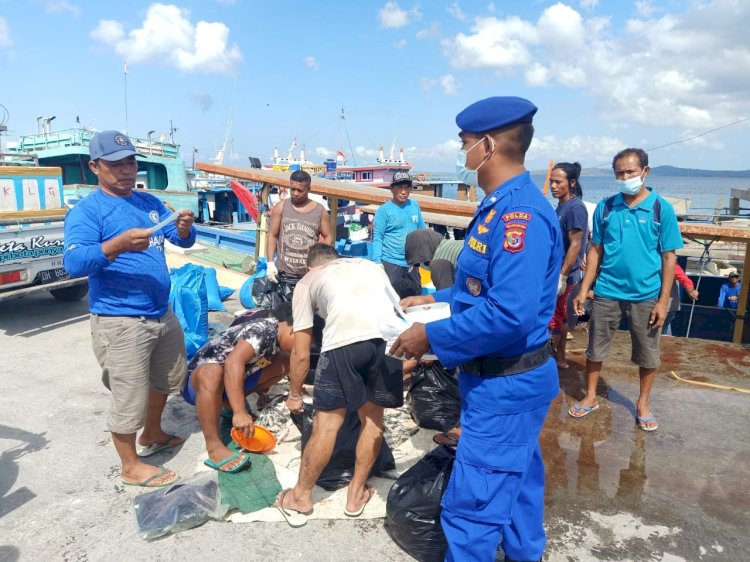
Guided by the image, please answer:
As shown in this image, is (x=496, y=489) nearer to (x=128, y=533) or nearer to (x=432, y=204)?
(x=128, y=533)

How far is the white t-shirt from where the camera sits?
273 cm

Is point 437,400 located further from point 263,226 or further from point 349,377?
point 263,226

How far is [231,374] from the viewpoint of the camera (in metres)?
3.19

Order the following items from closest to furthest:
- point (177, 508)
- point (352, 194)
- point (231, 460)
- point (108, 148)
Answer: point (177, 508) < point (108, 148) < point (231, 460) < point (352, 194)

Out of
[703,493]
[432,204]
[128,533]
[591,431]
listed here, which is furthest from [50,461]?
[432,204]

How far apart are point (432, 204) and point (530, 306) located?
554 centimetres

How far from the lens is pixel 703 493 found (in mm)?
2971

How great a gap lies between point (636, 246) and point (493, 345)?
2256mm

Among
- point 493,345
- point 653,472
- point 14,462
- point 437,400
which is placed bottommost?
point 14,462

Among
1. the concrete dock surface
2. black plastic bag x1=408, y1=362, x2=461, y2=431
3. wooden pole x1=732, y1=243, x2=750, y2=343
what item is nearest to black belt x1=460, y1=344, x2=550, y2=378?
the concrete dock surface

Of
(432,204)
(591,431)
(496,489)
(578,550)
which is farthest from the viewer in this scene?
(432,204)

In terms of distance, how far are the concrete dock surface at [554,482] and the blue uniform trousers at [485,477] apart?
0.64 m

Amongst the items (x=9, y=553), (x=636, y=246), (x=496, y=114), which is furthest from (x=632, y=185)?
(x=9, y=553)

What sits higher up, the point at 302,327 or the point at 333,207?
the point at 333,207
